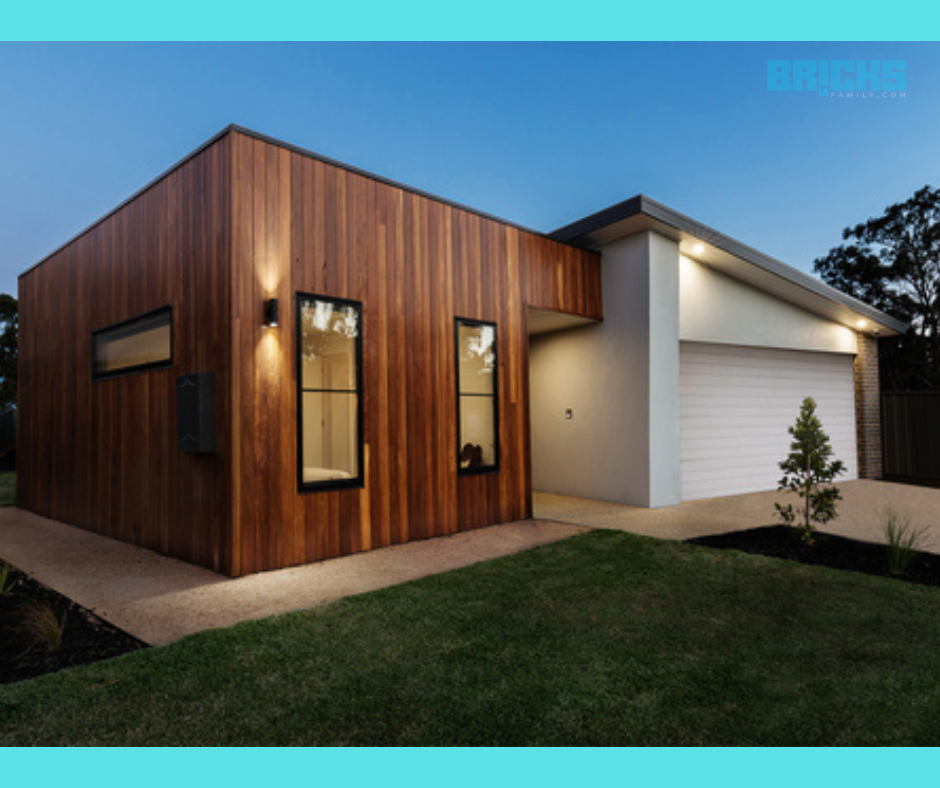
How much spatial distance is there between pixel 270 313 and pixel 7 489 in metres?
9.94

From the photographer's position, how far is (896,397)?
10.4m

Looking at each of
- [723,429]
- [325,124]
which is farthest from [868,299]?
[325,124]

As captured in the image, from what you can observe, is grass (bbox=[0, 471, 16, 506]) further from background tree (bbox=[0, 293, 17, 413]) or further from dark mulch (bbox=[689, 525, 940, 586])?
dark mulch (bbox=[689, 525, 940, 586])

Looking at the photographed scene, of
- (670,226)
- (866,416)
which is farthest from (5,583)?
(866,416)

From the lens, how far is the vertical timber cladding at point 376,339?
434 centimetres

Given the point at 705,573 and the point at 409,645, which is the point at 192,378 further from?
the point at 705,573

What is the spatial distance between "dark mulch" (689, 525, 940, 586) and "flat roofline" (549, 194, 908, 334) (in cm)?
388

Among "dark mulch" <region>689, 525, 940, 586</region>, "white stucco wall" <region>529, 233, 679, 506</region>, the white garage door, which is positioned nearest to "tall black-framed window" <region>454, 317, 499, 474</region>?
"white stucco wall" <region>529, 233, 679, 506</region>

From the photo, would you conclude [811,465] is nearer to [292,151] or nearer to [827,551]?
[827,551]

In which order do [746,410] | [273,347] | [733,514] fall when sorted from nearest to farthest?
[273,347]
[733,514]
[746,410]

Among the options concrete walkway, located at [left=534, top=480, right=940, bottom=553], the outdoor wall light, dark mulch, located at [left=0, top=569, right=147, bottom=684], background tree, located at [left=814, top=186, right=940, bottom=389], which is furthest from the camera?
background tree, located at [left=814, top=186, right=940, bottom=389]

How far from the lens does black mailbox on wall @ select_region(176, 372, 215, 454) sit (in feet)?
14.2

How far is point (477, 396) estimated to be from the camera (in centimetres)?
620

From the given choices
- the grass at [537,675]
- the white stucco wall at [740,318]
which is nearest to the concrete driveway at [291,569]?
the grass at [537,675]
